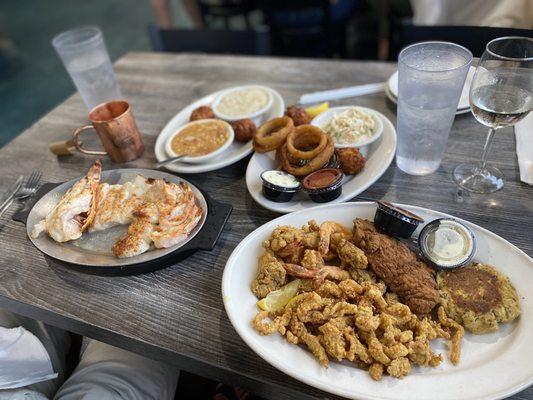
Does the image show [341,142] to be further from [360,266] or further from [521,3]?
[521,3]

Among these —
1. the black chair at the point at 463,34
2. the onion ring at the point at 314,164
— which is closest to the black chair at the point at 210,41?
the black chair at the point at 463,34

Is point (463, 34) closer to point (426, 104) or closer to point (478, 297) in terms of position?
point (426, 104)

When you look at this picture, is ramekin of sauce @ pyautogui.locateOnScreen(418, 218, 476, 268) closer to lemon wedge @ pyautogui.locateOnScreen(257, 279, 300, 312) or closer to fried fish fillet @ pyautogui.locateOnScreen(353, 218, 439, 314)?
fried fish fillet @ pyautogui.locateOnScreen(353, 218, 439, 314)

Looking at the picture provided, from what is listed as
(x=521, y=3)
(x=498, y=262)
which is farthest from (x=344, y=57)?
(x=498, y=262)

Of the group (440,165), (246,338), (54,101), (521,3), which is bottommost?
(54,101)

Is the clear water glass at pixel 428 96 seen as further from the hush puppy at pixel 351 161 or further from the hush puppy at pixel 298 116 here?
the hush puppy at pixel 298 116

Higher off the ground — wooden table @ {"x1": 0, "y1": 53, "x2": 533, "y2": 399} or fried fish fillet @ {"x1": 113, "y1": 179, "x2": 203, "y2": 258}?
fried fish fillet @ {"x1": 113, "y1": 179, "x2": 203, "y2": 258}

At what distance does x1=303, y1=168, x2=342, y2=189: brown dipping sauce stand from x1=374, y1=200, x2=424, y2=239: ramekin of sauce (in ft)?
0.77

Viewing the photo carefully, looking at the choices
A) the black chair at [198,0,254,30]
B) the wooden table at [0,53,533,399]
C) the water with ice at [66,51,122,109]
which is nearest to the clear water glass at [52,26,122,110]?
the water with ice at [66,51,122,109]

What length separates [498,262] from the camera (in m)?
1.20

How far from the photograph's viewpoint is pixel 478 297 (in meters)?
1.13

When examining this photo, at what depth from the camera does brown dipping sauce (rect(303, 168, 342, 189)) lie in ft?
4.92

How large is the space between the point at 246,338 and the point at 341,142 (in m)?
1.00

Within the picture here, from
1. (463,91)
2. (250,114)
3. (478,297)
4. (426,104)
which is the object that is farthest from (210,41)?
(478,297)
